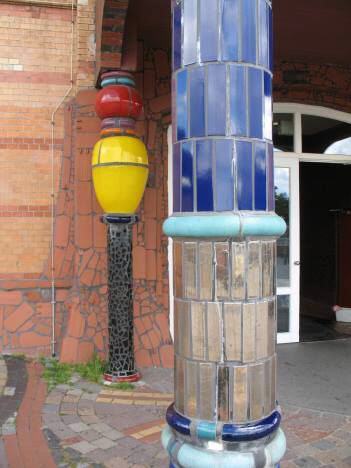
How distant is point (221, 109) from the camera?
6.02ft

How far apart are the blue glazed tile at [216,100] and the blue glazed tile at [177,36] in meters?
0.18

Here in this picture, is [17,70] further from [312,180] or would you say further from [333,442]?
[312,180]

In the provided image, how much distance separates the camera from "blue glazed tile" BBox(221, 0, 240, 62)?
183 centimetres

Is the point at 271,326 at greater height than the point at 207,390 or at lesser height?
greater

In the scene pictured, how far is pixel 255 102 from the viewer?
6.14 ft

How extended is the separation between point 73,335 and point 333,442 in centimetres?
295

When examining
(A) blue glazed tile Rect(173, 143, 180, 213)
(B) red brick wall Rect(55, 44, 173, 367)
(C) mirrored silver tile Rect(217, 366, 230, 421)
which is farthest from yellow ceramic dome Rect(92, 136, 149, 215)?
(C) mirrored silver tile Rect(217, 366, 230, 421)

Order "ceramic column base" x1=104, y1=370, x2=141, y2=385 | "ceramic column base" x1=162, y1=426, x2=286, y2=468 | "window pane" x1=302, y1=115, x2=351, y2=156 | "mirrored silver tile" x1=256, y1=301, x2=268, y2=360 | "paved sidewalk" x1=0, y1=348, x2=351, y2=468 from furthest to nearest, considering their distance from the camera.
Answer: "window pane" x1=302, y1=115, x2=351, y2=156 → "ceramic column base" x1=104, y1=370, x2=141, y2=385 → "paved sidewalk" x1=0, y1=348, x2=351, y2=468 → "mirrored silver tile" x1=256, y1=301, x2=268, y2=360 → "ceramic column base" x1=162, y1=426, x2=286, y2=468

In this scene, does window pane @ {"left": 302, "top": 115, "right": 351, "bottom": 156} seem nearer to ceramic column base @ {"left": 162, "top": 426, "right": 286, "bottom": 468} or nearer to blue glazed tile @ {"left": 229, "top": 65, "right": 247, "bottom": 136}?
blue glazed tile @ {"left": 229, "top": 65, "right": 247, "bottom": 136}

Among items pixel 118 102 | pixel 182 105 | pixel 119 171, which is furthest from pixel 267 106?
pixel 118 102

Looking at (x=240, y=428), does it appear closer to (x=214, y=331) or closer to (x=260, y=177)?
(x=214, y=331)

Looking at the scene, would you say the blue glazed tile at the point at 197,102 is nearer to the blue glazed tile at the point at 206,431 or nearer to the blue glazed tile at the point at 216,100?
the blue glazed tile at the point at 216,100

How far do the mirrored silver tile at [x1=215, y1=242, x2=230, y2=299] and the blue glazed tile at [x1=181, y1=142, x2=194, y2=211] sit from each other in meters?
0.19

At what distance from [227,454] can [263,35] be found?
1551 mm
